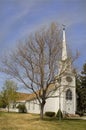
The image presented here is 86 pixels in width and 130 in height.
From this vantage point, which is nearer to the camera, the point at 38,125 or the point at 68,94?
the point at 38,125

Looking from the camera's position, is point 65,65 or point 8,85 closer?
point 65,65

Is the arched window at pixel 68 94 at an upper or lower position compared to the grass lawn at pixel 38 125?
upper

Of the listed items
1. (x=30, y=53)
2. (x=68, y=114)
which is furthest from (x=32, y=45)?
(x=68, y=114)

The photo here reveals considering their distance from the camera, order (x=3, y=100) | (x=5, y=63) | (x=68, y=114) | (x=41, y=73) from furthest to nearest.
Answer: (x=3, y=100), (x=68, y=114), (x=5, y=63), (x=41, y=73)

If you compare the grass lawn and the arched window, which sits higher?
the arched window

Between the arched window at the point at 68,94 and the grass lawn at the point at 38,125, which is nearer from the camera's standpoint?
the grass lawn at the point at 38,125

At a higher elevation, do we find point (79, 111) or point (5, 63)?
point (5, 63)

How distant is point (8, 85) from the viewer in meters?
64.2

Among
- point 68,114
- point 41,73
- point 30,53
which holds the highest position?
point 30,53

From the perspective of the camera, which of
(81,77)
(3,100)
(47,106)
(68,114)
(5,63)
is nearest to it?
(5,63)

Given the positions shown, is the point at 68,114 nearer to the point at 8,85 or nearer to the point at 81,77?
the point at 81,77

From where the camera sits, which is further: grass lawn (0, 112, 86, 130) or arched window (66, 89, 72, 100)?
arched window (66, 89, 72, 100)

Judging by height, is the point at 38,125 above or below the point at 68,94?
below

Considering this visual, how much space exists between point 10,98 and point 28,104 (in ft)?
23.6
